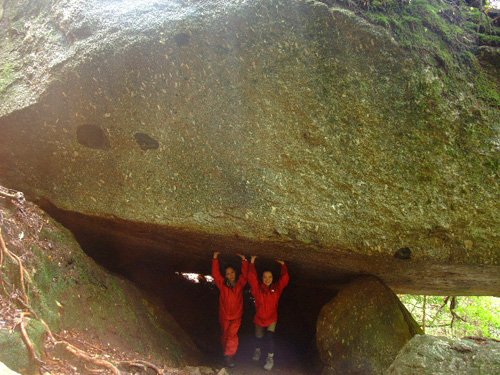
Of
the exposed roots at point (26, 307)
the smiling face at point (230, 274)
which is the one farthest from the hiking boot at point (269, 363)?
the exposed roots at point (26, 307)

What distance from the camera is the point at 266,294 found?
24.2 feet

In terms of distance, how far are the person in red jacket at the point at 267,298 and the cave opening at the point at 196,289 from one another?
1.10ft

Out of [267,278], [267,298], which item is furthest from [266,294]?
[267,278]

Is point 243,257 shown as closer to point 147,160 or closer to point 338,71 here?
point 147,160

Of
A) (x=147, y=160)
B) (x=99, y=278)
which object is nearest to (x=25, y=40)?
(x=147, y=160)

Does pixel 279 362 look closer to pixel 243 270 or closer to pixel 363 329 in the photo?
pixel 363 329

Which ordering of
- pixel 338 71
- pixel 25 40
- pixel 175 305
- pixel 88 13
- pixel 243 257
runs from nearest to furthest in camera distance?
pixel 338 71, pixel 88 13, pixel 25 40, pixel 243 257, pixel 175 305

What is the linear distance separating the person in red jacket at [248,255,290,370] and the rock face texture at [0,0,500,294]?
119 centimetres

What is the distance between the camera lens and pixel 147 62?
544 centimetres

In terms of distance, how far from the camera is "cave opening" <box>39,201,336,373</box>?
7.32m

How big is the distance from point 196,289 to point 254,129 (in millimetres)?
5602

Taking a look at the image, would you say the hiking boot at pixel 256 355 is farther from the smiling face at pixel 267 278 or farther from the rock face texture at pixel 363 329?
the smiling face at pixel 267 278

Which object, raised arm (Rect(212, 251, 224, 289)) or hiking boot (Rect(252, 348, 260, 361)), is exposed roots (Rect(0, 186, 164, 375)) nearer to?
raised arm (Rect(212, 251, 224, 289))

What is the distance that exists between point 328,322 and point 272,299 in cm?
104
